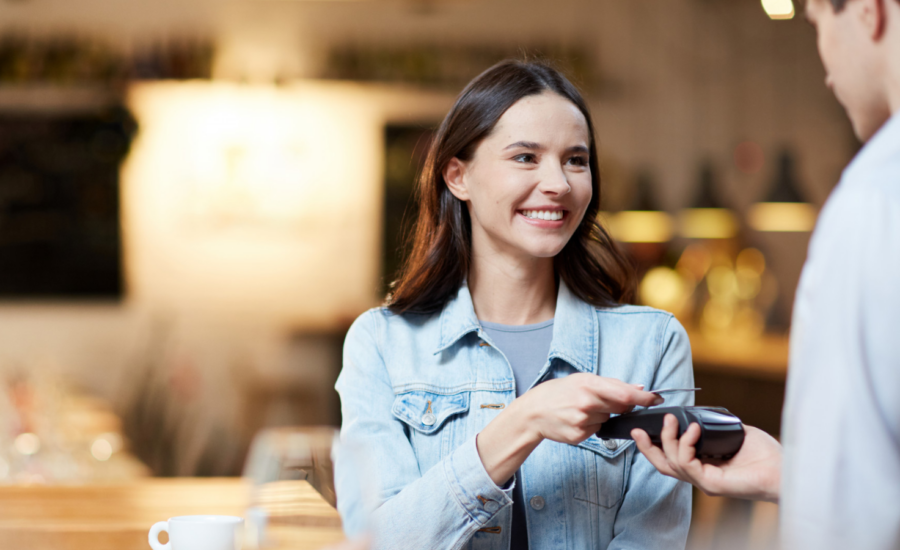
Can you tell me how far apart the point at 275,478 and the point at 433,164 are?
0.96 meters

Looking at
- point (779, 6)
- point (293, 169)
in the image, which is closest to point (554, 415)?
point (779, 6)

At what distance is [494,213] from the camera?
1.37 m

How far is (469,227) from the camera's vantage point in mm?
1546

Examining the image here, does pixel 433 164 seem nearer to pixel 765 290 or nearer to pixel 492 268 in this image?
pixel 492 268

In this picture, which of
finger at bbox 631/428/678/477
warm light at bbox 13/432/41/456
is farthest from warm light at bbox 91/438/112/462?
finger at bbox 631/428/678/477

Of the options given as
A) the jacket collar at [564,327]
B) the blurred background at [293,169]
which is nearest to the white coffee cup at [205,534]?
the jacket collar at [564,327]

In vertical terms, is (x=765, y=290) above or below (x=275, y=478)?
below

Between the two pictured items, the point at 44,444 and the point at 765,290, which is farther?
the point at 765,290

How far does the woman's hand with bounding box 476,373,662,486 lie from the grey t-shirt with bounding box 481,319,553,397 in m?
0.24

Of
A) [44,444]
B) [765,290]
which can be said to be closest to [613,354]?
[44,444]

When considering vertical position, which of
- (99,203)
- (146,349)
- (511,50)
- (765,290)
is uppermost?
(511,50)

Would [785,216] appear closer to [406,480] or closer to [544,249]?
[544,249]

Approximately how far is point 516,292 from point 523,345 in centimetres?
9

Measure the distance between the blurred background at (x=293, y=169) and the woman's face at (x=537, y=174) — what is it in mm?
3912
